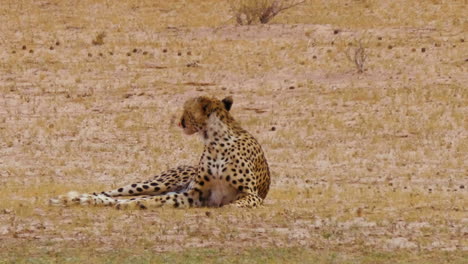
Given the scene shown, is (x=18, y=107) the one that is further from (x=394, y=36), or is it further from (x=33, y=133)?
(x=394, y=36)

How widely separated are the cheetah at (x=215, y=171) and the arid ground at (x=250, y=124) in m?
0.28

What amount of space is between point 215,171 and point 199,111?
76 centimetres

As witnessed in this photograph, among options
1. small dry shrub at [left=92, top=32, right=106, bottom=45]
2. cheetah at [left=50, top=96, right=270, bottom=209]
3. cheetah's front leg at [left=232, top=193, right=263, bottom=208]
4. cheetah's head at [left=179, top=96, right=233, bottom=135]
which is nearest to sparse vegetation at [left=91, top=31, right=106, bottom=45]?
small dry shrub at [left=92, top=32, right=106, bottom=45]

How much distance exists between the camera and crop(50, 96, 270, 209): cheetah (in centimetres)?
1510

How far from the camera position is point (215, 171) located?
15086 mm

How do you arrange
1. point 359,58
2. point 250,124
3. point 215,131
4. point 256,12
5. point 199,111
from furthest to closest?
point 256,12 → point 359,58 → point 250,124 → point 199,111 → point 215,131

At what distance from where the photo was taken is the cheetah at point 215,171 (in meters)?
15.1

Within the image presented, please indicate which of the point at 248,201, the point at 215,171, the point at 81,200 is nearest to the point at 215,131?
the point at 215,171

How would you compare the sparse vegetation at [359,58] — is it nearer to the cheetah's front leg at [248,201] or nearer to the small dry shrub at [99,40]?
the small dry shrub at [99,40]

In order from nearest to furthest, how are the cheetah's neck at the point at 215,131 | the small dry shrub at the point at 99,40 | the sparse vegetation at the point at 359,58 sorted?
1. the cheetah's neck at the point at 215,131
2. the sparse vegetation at the point at 359,58
3. the small dry shrub at the point at 99,40

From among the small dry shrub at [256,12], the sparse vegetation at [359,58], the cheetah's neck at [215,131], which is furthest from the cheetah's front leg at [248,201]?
the small dry shrub at [256,12]

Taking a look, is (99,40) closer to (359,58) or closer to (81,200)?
(359,58)

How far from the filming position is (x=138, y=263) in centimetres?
1180

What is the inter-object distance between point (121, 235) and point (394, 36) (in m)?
22.5
